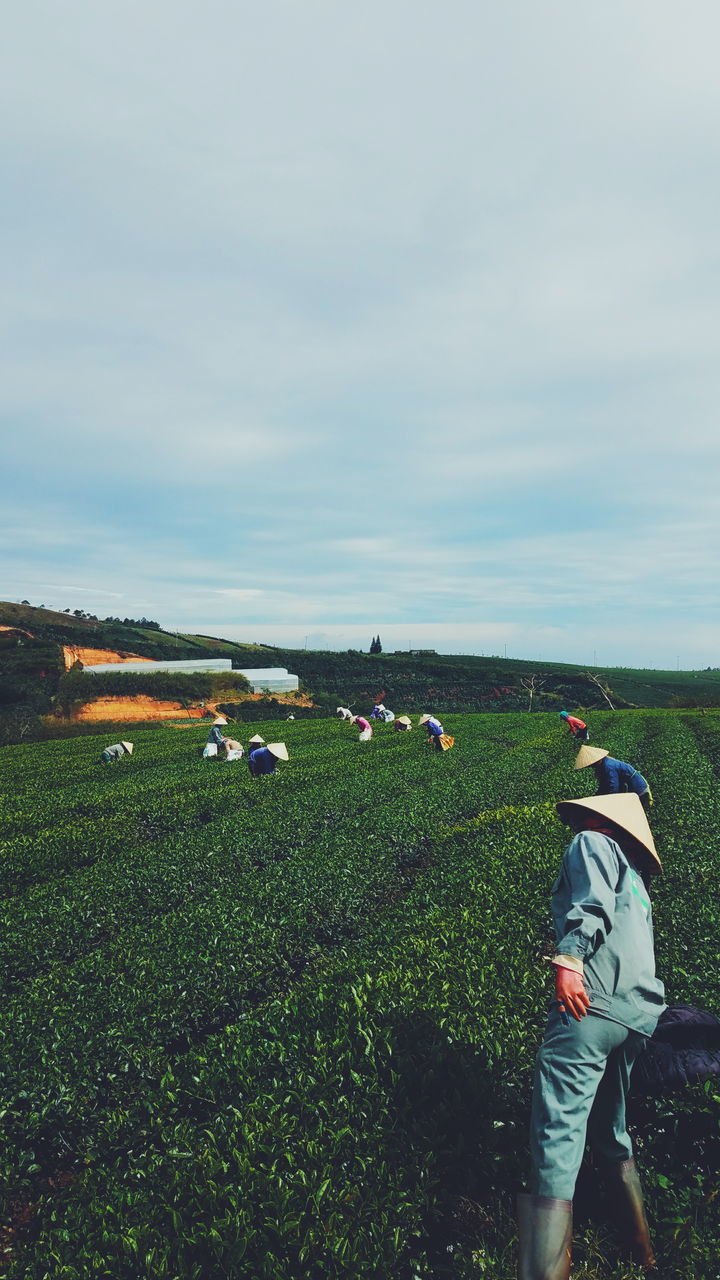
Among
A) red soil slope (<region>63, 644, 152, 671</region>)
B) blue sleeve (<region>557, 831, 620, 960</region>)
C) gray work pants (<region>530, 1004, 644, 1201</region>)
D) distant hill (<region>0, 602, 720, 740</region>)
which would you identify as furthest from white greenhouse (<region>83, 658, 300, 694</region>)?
gray work pants (<region>530, 1004, 644, 1201</region>)

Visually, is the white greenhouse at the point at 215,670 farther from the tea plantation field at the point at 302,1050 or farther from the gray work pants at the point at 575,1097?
the gray work pants at the point at 575,1097

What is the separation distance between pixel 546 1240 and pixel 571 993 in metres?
1.41

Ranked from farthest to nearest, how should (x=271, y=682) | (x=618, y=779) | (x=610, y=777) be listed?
(x=271, y=682), (x=618, y=779), (x=610, y=777)

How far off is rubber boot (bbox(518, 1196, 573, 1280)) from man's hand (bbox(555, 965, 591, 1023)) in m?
1.06

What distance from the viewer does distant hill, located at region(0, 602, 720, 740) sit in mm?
65125

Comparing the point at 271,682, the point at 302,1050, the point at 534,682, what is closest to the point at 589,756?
the point at 302,1050

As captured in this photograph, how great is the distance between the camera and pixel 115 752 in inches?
1248

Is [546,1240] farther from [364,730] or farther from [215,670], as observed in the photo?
[215,670]

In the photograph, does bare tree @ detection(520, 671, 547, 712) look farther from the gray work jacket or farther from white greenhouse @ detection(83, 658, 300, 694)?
the gray work jacket

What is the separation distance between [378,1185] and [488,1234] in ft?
2.91

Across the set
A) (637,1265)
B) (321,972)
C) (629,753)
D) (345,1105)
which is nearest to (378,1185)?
(345,1105)

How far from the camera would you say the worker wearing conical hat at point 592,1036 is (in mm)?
3629

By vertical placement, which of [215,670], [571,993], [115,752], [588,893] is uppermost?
[588,893]

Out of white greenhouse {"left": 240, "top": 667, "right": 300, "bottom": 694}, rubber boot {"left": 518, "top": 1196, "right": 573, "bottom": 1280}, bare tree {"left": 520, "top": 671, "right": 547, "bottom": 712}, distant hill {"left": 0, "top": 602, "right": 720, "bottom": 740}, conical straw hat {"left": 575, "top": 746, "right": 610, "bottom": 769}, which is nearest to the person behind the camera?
rubber boot {"left": 518, "top": 1196, "right": 573, "bottom": 1280}
